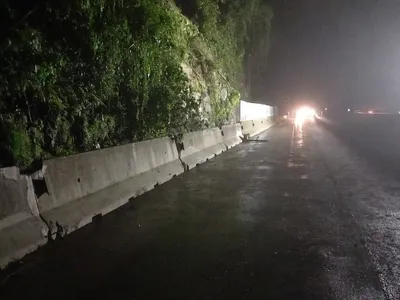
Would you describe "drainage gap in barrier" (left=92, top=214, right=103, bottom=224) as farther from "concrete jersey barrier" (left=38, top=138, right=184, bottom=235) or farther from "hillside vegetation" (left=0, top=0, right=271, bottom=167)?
"hillside vegetation" (left=0, top=0, right=271, bottom=167)

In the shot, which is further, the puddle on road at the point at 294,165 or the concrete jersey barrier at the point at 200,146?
the puddle on road at the point at 294,165

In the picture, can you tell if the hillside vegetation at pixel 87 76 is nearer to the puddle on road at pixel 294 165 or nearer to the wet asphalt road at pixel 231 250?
the wet asphalt road at pixel 231 250

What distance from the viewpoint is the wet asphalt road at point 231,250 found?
405cm

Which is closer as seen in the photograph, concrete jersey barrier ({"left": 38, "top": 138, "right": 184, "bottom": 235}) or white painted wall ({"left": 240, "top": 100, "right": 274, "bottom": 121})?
concrete jersey barrier ({"left": 38, "top": 138, "right": 184, "bottom": 235})

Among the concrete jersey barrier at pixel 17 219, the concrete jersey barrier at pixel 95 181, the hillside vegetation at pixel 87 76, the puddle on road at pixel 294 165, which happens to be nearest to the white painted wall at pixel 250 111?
the hillside vegetation at pixel 87 76

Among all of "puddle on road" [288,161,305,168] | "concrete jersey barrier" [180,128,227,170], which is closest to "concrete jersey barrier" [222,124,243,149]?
"concrete jersey barrier" [180,128,227,170]

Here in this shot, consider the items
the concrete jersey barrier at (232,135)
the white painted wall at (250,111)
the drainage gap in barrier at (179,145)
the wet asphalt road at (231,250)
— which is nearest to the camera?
the wet asphalt road at (231,250)

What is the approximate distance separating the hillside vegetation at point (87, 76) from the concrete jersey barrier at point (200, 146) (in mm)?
553

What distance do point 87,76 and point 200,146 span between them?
A: 663 cm

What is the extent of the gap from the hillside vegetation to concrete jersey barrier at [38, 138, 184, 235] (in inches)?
23.0

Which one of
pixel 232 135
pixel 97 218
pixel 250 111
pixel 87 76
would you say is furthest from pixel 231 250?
pixel 250 111

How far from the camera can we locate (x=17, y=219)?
5051mm

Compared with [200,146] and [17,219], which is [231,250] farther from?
[200,146]

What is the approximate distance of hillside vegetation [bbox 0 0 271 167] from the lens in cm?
639
